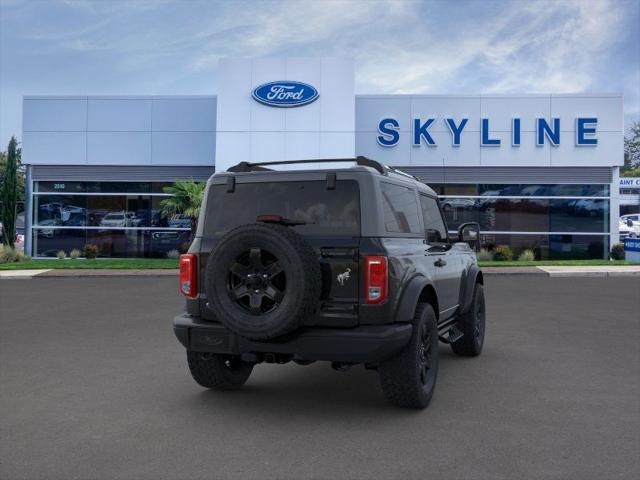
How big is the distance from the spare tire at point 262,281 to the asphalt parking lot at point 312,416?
83 cm

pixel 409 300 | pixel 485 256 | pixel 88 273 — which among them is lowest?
pixel 88 273

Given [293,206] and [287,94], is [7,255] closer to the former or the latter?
[287,94]

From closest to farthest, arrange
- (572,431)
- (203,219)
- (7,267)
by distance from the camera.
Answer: (572,431) → (203,219) → (7,267)

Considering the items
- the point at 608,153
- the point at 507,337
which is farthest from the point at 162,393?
the point at 608,153

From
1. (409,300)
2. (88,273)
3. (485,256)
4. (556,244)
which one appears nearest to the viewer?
(409,300)

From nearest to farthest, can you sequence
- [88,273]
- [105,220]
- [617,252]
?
1. [88,273]
2. [617,252]
3. [105,220]

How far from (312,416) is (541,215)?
24.6m

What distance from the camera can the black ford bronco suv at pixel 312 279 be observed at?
4.96 m

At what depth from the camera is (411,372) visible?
17.4ft

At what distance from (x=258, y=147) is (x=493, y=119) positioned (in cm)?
983

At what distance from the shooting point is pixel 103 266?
23078mm

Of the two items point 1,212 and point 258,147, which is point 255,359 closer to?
point 258,147

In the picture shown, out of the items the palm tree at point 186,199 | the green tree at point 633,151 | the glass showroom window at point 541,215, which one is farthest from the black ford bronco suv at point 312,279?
the green tree at point 633,151

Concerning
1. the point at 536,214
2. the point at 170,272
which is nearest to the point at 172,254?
the point at 170,272
